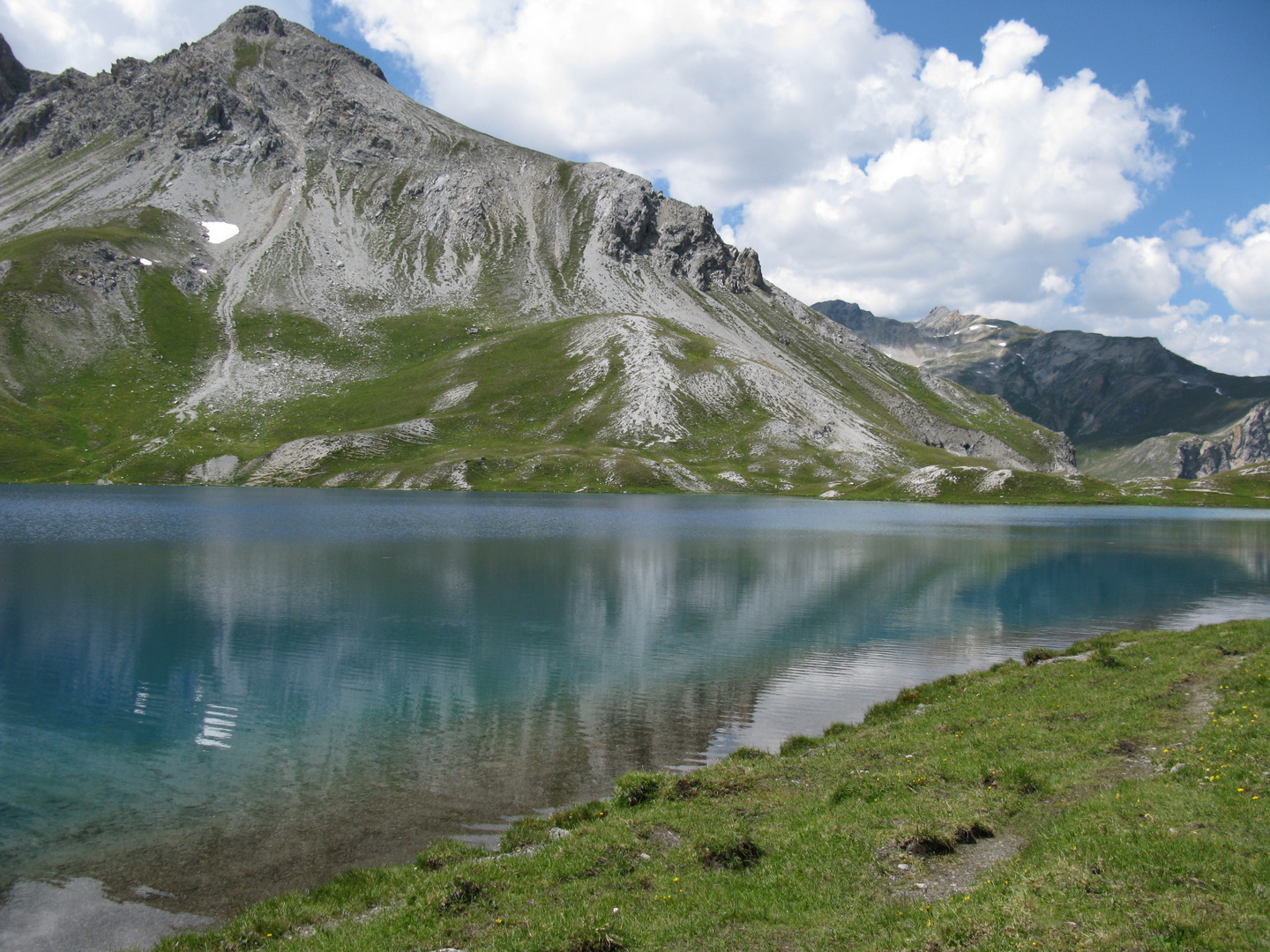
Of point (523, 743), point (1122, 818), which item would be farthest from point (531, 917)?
point (523, 743)

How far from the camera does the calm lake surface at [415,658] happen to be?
20.4 m

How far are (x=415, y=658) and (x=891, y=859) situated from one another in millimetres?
27655

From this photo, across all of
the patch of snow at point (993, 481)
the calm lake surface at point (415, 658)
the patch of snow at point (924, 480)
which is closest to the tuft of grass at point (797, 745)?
the calm lake surface at point (415, 658)

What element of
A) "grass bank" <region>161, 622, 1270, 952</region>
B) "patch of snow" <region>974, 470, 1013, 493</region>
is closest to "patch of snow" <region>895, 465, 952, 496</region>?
"patch of snow" <region>974, 470, 1013, 493</region>

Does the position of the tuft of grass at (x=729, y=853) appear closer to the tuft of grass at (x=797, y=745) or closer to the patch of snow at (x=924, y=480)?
the tuft of grass at (x=797, y=745)

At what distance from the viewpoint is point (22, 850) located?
18250 millimetres

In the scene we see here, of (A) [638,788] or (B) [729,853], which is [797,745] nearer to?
(A) [638,788]

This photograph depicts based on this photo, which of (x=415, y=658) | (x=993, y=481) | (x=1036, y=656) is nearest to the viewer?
(x=1036, y=656)

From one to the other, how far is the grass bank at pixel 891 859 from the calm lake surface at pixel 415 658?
374cm

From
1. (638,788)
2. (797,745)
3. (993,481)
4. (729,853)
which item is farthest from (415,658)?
(993,481)

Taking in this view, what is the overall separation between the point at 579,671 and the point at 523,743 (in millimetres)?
9550

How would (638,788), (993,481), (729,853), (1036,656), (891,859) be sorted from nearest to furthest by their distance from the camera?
(891,859), (729,853), (638,788), (1036,656), (993,481)

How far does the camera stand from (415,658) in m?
37.1

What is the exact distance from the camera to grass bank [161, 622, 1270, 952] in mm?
11352
